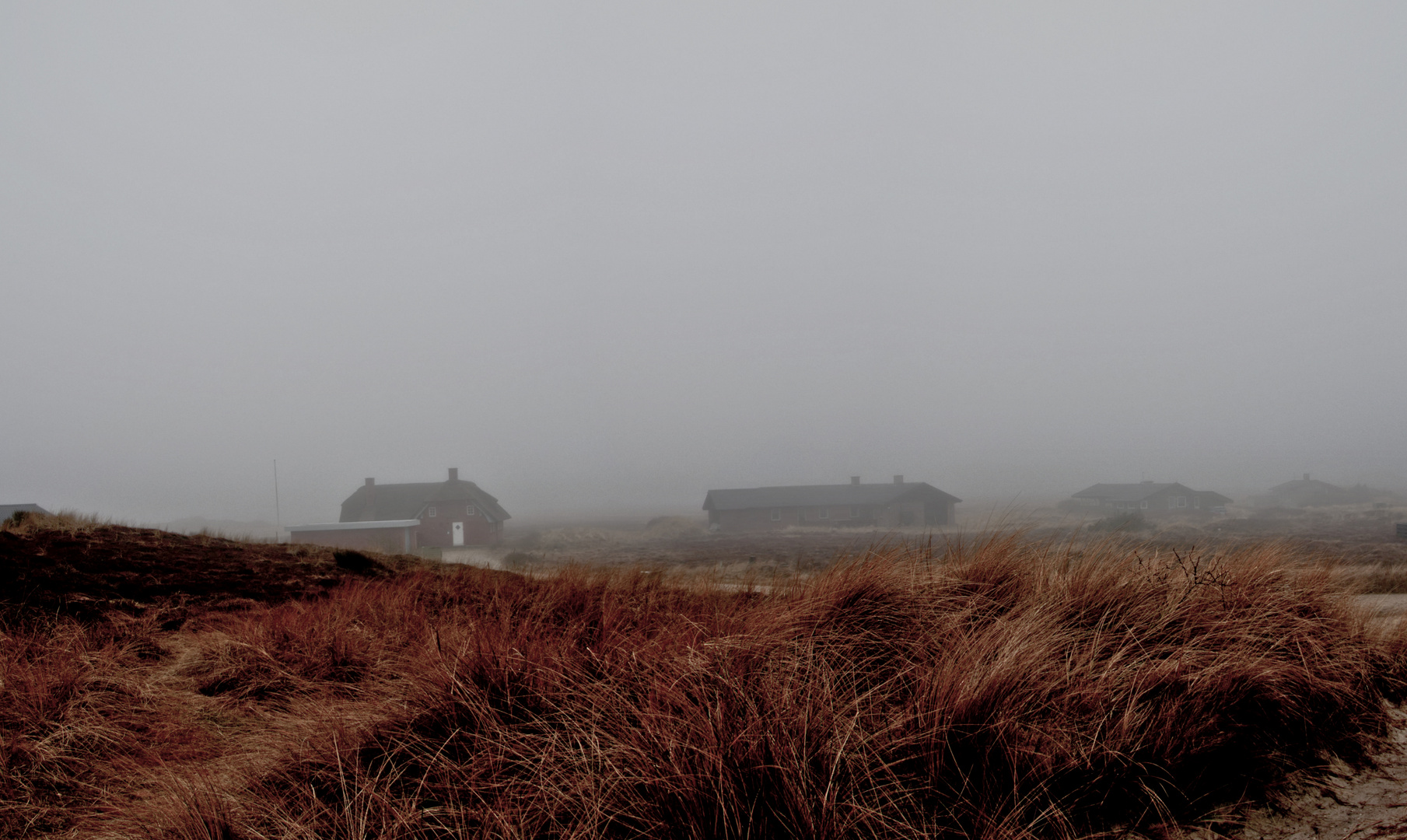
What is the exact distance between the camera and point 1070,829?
2160mm

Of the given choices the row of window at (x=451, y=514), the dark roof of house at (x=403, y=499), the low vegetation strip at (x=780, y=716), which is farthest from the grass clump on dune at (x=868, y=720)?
the dark roof of house at (x=403, y=499)

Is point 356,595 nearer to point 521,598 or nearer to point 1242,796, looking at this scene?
point 521,598

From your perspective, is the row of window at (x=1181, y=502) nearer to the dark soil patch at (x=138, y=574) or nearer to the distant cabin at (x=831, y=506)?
the distant cabin at (x=831, y=506)

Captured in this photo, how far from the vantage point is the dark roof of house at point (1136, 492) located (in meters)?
45.1

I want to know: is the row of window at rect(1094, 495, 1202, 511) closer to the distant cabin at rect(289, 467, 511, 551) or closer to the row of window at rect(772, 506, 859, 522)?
the row of window at rect(772, 506, 859, 522)

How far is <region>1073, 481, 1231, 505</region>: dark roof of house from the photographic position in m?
45.1

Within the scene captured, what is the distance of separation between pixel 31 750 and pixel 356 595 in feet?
11.8

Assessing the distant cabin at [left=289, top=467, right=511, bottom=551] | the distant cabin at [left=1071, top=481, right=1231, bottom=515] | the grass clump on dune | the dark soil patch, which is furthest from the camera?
the distant cabin at [left=1071, top=481, right=1231, bottom=515]

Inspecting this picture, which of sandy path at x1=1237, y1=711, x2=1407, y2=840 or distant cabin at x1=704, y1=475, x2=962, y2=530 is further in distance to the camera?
distant cabin at x1=704, y1=475, x2=962, y2=530

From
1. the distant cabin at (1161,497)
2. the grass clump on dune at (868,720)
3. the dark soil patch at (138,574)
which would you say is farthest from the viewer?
the distant cabin at (1161,497)

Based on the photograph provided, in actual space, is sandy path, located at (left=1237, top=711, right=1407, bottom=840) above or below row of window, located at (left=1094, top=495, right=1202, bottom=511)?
above

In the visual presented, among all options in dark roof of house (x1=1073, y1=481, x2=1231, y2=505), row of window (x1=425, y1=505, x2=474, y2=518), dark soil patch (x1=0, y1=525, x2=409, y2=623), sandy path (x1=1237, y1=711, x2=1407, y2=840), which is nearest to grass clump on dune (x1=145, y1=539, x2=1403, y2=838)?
sandy path (x1=1237, y1=711, x2=1407, y2=840)

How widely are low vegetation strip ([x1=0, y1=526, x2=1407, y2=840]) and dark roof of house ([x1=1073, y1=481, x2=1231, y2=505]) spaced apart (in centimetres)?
4594

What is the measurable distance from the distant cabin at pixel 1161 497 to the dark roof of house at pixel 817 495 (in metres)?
10.3
